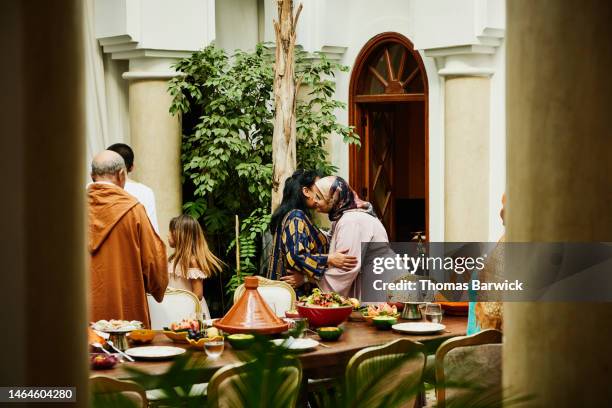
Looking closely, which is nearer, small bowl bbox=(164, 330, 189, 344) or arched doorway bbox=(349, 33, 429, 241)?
small bowl bbox=(164, 330, 189, 344)

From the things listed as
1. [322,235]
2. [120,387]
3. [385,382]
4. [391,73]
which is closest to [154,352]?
[120,387]

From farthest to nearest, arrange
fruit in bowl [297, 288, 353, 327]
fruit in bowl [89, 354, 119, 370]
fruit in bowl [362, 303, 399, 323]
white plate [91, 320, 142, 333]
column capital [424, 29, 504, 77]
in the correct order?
1. column capital [424, 29, 504, 77]
2. fruit in bowl [362, 303, 399, 323]
3. fruit in bowl [297, 288, 353, 327]
4. white plate [91, 320, 142, 333]
5. fruit in bowl [89, 354, 119, 370]

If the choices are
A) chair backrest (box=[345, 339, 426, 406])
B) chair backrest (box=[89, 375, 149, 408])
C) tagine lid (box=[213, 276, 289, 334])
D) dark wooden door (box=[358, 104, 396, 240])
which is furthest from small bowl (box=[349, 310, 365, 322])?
dark wooden door (box=[358, 104, 396, 240])

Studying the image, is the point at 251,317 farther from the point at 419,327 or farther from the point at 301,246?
the point at 301,246

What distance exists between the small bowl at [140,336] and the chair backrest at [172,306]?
1.14 m

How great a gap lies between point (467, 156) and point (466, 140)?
5.8 inches

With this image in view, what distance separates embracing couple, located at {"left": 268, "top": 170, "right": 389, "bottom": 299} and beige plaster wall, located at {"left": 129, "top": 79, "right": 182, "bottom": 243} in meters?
3.46

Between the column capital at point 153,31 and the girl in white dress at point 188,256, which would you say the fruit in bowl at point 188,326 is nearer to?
the girl in white dress at point 188,256

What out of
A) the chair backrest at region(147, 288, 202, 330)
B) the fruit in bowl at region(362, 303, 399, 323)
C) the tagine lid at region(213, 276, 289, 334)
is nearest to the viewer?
the tagine lid at region(213, 276, 289, 334)

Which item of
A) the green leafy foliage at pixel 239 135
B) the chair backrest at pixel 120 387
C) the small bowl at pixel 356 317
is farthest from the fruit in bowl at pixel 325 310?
the green leafy foliage at pixel 239 135

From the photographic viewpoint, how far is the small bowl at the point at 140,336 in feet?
17.2

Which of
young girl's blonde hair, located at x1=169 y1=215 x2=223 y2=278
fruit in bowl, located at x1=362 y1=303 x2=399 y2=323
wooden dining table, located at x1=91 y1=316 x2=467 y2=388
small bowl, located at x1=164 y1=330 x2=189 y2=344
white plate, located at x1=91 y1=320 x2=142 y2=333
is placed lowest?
wooden dining table, located at x1=91 y1=316 x2=467 y2=388

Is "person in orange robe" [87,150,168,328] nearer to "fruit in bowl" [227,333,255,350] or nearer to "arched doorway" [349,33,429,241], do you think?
"fruit in bowl" [227,333,255,350]

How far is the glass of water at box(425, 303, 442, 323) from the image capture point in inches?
223
